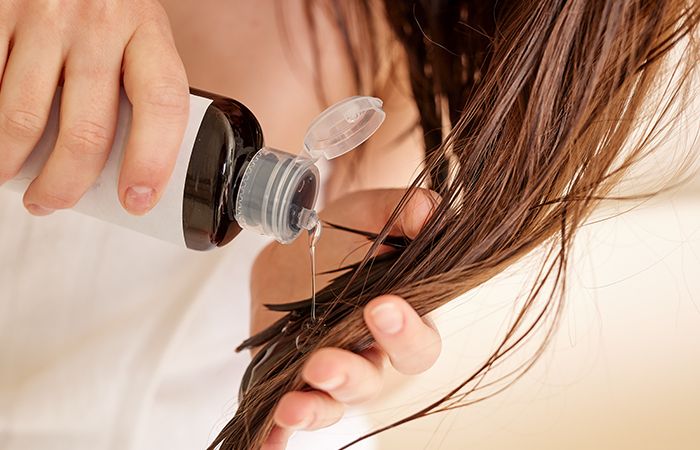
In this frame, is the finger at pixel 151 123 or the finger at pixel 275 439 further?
the finger at pixel 275 439

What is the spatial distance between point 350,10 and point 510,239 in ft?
1.89

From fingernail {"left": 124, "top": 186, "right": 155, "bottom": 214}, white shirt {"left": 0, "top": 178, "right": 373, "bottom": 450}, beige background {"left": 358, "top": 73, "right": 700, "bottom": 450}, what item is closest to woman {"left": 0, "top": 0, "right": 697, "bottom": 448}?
fingernail {"left": 124, "top": 186, "right": 155, "bottom": 214}

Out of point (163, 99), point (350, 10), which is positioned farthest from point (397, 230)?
point (350, 10)

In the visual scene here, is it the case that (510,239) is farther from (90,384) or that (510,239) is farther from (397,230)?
(90,384)

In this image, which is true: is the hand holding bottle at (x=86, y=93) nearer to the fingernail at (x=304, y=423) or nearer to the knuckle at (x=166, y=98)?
the knuckle at (x=166, y=98)

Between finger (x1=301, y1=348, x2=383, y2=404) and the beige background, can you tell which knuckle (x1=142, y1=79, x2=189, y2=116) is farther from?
the beige background

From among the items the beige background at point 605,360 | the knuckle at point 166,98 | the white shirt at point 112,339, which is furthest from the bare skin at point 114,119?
the beige background at point 605,360

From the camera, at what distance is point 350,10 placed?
3.38 feet

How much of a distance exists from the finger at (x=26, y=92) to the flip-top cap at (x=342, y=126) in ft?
0.58

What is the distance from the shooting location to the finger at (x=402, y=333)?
1.60ft

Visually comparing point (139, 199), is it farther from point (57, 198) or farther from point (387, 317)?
point (387, 317)

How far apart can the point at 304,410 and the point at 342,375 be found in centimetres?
4

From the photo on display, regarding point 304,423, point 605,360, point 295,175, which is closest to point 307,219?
point 295,175

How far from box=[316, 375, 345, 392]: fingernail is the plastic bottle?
10 centimetres
